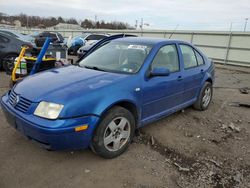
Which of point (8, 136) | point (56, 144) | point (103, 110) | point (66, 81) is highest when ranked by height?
point (66, 81)

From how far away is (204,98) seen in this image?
211 inches

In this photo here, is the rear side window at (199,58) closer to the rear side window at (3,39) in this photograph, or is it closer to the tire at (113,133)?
the tire at (113,133)

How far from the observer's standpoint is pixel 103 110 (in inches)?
114

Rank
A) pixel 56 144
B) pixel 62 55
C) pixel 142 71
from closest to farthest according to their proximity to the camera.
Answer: pixel 56 144, pixel 142 71, pixel 62 55

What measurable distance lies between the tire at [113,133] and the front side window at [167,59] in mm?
998

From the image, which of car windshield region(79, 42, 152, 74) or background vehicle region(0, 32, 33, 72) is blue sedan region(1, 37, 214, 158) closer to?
car windshield region(79, 42, 152, 74)

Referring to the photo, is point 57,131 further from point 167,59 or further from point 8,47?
point 8,47

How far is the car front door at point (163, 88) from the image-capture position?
3.59 meters

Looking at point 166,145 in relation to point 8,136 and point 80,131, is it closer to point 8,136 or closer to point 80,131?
point 80,131

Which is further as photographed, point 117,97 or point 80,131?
point 117,97

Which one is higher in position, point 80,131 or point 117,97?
point 117,97

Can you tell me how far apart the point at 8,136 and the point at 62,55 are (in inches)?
157

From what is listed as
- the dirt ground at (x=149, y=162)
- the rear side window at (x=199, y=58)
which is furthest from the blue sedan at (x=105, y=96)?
the rear side window at (x=199, y=58)

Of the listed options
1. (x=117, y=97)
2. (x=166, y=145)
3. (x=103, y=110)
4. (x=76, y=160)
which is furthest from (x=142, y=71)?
(x=76, y=160)
